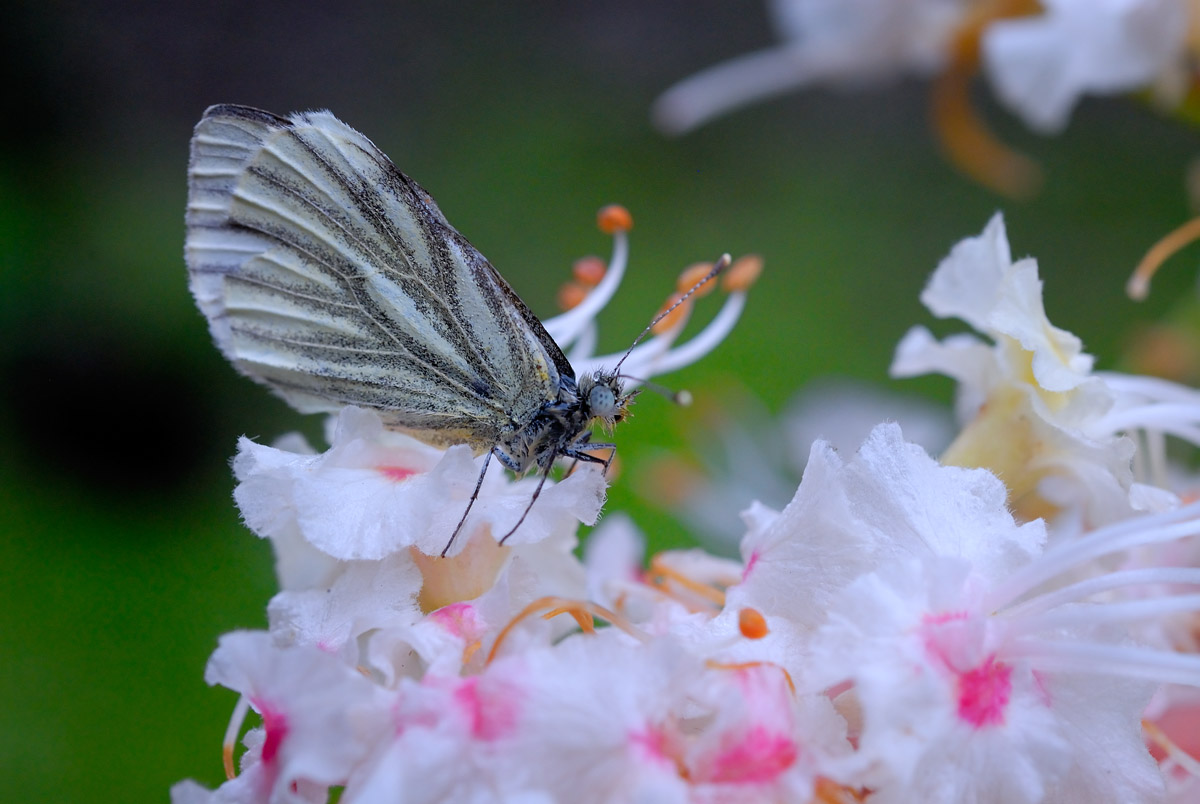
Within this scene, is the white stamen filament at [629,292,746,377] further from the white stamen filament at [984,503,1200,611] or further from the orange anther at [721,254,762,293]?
the white stamen filament at [984,503,1200,611]

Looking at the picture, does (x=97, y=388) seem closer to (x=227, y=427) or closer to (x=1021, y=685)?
(x=227, y=427)

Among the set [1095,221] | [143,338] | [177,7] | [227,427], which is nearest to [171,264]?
[143,338]

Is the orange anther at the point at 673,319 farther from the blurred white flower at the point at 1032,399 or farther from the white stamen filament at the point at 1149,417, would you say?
the white stamen filament at the point at 1149,417

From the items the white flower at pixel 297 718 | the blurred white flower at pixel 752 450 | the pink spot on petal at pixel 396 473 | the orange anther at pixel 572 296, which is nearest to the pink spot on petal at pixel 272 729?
the white flower at pixel 297 718

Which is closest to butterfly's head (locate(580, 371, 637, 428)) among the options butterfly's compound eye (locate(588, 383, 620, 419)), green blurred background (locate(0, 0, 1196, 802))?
butterfly's compound eye (locate(588, 383, 620, 419))

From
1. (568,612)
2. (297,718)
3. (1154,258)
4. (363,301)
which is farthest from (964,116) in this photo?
(297,718)
